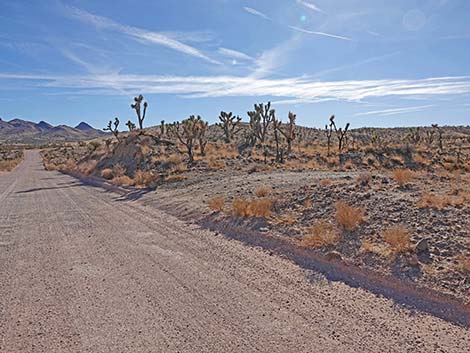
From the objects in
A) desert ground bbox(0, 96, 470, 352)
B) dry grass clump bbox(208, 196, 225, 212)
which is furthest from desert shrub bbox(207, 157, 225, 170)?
dry grass clump bbox(208, 196, 225, 212)

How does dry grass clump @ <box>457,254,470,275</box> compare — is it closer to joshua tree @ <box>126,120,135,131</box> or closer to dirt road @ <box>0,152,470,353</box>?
dirt road @ <box>0,152,470,353</box>

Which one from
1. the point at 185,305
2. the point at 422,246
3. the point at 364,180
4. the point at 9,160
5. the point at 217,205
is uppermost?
the point at 364,180

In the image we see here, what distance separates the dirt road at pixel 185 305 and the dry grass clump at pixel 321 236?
2.71ft

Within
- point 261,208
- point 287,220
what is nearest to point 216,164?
point 261,208

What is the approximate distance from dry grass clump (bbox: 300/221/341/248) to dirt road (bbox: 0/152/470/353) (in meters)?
0.83

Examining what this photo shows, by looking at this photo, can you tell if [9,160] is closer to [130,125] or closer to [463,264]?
[130,125]

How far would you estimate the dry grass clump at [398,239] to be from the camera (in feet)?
22.5

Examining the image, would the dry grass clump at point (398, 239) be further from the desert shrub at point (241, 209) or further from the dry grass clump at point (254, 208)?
the desert shrub at point (241, 209)

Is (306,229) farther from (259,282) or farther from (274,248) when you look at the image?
(259,282)

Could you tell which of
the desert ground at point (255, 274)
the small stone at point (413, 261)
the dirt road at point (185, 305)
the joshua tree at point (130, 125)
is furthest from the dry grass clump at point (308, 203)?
the joshua tree at point (130, 125)

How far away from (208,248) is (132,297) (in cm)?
285

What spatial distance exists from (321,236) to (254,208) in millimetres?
3077

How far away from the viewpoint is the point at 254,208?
1084cm

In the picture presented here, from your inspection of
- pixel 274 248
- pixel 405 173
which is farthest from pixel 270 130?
pixel 274 248
